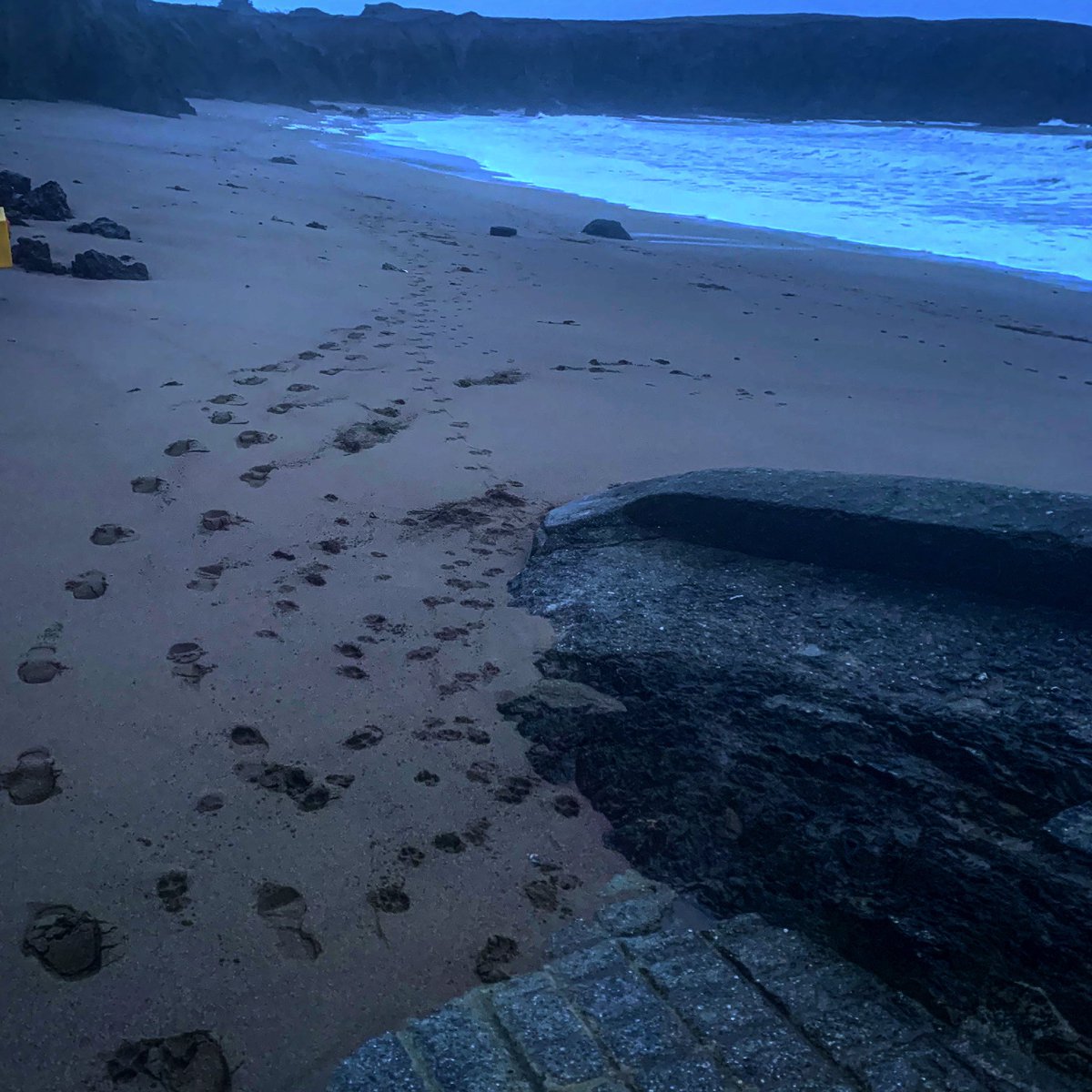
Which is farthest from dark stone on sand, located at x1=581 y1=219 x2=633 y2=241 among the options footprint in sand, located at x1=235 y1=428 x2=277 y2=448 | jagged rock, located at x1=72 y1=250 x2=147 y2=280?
footprint in sand, located at x1=235 y1=428 x2=277 y2=448

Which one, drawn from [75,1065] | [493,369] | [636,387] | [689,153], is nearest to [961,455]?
[636,387]

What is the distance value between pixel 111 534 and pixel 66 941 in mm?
1679

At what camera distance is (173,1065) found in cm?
162

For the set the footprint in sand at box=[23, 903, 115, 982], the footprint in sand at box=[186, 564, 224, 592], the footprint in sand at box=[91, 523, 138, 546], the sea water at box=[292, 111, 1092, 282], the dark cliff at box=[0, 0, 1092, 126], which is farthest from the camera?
the dark cliff at box=[0, 0, 1092, 126]

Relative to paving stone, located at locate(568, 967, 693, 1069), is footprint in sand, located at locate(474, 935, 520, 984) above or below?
below

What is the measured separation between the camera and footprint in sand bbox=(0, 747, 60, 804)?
2.12 meters

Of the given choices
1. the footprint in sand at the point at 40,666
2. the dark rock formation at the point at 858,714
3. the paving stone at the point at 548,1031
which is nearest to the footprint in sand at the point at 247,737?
the footprint in sand at the point at 40,666

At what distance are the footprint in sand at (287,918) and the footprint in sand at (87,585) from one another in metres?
1.28

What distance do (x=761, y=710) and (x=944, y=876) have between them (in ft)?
2.02

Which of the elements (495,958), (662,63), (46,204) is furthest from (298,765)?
(662,63)

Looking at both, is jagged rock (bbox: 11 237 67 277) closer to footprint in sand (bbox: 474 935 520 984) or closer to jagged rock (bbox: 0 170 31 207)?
jagged rock (bbox: 0 170 31 207)

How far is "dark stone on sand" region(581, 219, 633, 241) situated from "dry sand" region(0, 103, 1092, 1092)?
143cm

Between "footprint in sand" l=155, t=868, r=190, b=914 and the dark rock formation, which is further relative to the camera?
"footprint in sand" l=155, t=868, r=190, b=914

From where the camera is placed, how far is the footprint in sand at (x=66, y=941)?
1761mm
